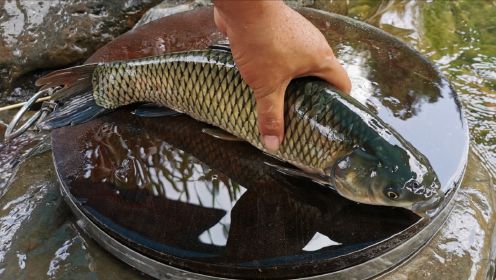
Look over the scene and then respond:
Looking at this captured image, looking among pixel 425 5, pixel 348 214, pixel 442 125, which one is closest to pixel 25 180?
pixel 348 214

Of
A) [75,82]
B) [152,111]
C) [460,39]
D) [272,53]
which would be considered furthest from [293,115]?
[460,39]

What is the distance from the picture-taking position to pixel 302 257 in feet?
5.28

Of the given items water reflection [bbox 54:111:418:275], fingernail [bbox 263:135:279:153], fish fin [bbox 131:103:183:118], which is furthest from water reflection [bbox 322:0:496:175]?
fish fin [bbox 131:103:183:118]

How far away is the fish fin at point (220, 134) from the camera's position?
2.02 meters

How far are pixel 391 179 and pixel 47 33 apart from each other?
9.54 feet

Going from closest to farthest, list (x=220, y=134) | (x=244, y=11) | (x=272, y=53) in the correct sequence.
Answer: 1. (x=244, y=11)
2. (x=272, y=53)
3. (x=220, y=134)

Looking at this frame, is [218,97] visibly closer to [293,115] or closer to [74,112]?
[293,115]

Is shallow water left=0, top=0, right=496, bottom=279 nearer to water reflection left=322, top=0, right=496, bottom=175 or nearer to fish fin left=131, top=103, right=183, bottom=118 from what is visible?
water reflection left=322, top=0, right=496, bottom=175

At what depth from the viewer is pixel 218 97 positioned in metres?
1.90

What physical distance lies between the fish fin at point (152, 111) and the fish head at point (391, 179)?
0.89m

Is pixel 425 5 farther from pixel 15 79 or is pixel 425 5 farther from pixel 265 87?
pixel 15 79

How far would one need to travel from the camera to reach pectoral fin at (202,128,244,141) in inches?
79.6

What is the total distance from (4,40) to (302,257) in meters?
2.92

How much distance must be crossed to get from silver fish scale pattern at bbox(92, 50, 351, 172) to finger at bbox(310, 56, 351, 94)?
2.2 inches
